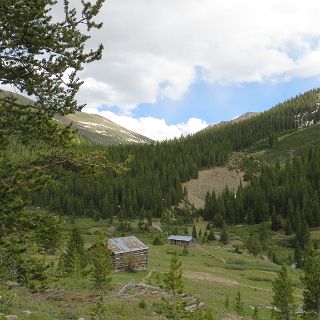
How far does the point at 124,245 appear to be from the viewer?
60094 mm

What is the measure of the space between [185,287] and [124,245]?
17.1m

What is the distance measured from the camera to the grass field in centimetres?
2986

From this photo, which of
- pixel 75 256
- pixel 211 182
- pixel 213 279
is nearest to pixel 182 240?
pixel 213 279

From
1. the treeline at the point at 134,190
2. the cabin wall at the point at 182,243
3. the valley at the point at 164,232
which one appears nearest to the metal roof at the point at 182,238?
the cabin wall at the point at 182,243

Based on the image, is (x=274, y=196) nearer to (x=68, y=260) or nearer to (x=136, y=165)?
(x=136, y=165)

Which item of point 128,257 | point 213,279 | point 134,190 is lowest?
point 213,279

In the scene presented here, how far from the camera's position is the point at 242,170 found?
617ft

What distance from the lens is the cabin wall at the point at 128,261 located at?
189 feet

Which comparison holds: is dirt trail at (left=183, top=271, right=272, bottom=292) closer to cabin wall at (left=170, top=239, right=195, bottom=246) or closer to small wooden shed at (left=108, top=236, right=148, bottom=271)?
small wooden shed at (left=108, top=236, right=148, bottom=271)

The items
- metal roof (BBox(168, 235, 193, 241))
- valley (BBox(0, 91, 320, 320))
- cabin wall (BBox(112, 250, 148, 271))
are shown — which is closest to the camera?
valley (BBox(0, 91, 320, 320))

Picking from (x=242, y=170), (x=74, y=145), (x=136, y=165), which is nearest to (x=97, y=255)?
(x=74, y=145)

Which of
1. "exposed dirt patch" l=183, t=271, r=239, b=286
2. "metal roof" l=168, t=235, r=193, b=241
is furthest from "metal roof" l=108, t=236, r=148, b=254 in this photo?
"metal roof" l=168, t=235, r=193, b=241

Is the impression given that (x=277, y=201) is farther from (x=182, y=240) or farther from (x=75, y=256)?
(x=75, y=256)

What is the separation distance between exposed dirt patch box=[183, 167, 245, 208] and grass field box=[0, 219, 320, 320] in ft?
203
